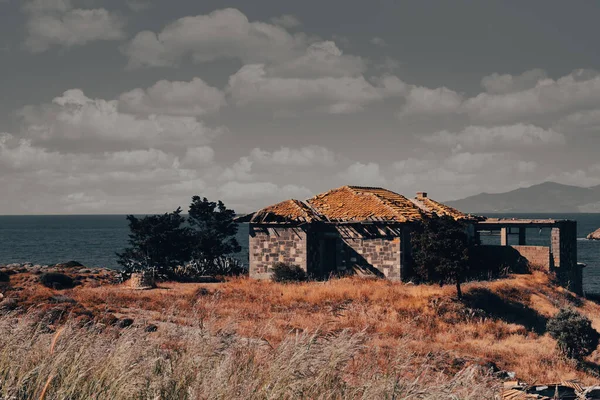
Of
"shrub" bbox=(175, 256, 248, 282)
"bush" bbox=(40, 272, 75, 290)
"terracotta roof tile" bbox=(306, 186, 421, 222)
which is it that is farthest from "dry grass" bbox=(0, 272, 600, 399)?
"terracotta roof tile" bbox=(306, 186, 421, 222)

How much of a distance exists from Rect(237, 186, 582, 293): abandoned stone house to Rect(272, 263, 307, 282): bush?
0.36m

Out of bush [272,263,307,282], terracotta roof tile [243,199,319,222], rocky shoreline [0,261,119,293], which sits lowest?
rocky shoreline [0,261,119,293]

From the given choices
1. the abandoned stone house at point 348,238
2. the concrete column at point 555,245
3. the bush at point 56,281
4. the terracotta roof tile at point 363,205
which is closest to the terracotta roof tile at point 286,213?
the abandoned stone house at point 348,238

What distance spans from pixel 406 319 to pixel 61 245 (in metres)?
99.0

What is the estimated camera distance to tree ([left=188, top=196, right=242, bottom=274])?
103 feet

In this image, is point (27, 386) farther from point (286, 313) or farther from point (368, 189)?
point (368, 189)

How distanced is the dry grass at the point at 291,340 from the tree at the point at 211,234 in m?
4.30

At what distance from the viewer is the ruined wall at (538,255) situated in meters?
29.3

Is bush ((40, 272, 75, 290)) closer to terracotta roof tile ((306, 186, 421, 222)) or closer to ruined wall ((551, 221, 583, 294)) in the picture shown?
terracotta roof tile ((306, 186, 421, 222))

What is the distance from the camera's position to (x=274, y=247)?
92.3ft

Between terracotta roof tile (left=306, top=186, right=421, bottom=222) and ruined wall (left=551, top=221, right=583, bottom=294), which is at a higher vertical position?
terracotta roof tile (left=306, top=186, right=421, bottom=222)

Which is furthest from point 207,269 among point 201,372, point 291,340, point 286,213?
point 201,372

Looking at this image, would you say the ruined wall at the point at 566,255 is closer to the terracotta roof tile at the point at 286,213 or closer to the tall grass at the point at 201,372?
the terracotta roof tile at the point at 286,213

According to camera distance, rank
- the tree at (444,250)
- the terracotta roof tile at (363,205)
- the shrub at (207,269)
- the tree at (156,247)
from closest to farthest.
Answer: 1. the tree at (444,250)
2. the terracotta roof tile at (363,205)
3. the shrub at (207,269)
4. the tree at (156,247)
